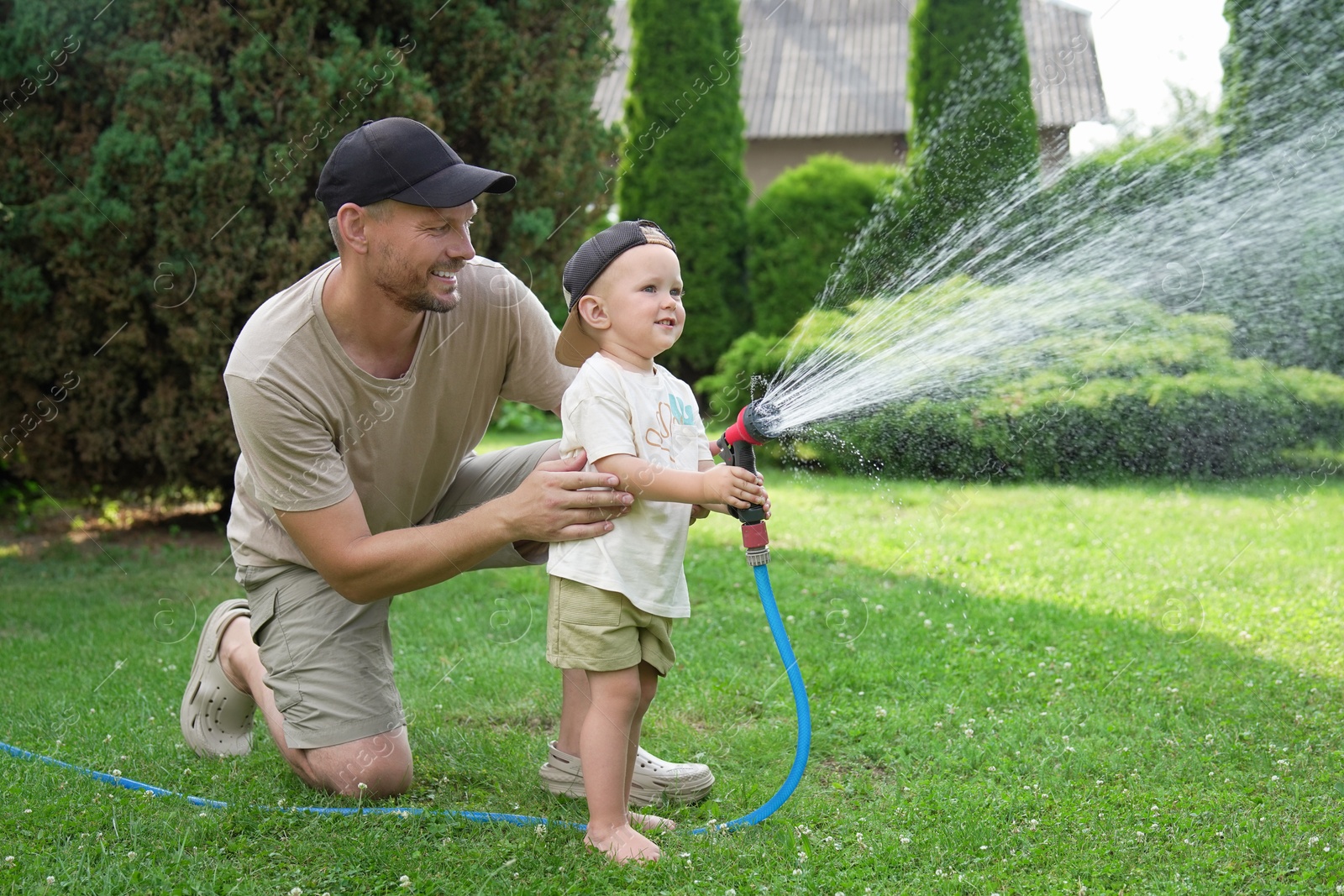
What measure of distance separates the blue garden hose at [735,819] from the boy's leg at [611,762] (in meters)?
0.22

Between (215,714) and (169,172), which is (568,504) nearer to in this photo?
(215,714)

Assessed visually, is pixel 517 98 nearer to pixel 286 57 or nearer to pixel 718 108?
pixel 286 57

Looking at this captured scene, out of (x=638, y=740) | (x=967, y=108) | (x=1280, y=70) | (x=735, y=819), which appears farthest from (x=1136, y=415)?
(x=638, y=740)

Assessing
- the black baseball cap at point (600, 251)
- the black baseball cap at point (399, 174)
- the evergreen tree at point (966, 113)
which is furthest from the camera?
the evergreen tree at point (966, 113)

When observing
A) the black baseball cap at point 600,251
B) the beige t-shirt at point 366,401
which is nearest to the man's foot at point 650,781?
the beige t-shirt at point 366,401

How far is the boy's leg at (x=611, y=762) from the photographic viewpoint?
9.20 feet

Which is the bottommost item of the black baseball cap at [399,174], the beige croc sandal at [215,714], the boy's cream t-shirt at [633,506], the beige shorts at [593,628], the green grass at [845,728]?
the green grass at [845,728]

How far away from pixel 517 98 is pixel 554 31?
0.60 meters

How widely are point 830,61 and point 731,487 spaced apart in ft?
70.6

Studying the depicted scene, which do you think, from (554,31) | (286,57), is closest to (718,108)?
(554,31)

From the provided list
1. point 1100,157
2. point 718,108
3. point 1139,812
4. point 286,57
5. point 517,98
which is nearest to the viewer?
point 1139,812

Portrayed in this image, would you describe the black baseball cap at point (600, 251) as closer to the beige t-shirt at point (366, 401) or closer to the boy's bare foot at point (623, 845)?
the beige t-shirt at point (366, 401)

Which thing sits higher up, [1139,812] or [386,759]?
[386,759]

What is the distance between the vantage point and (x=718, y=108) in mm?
12461
